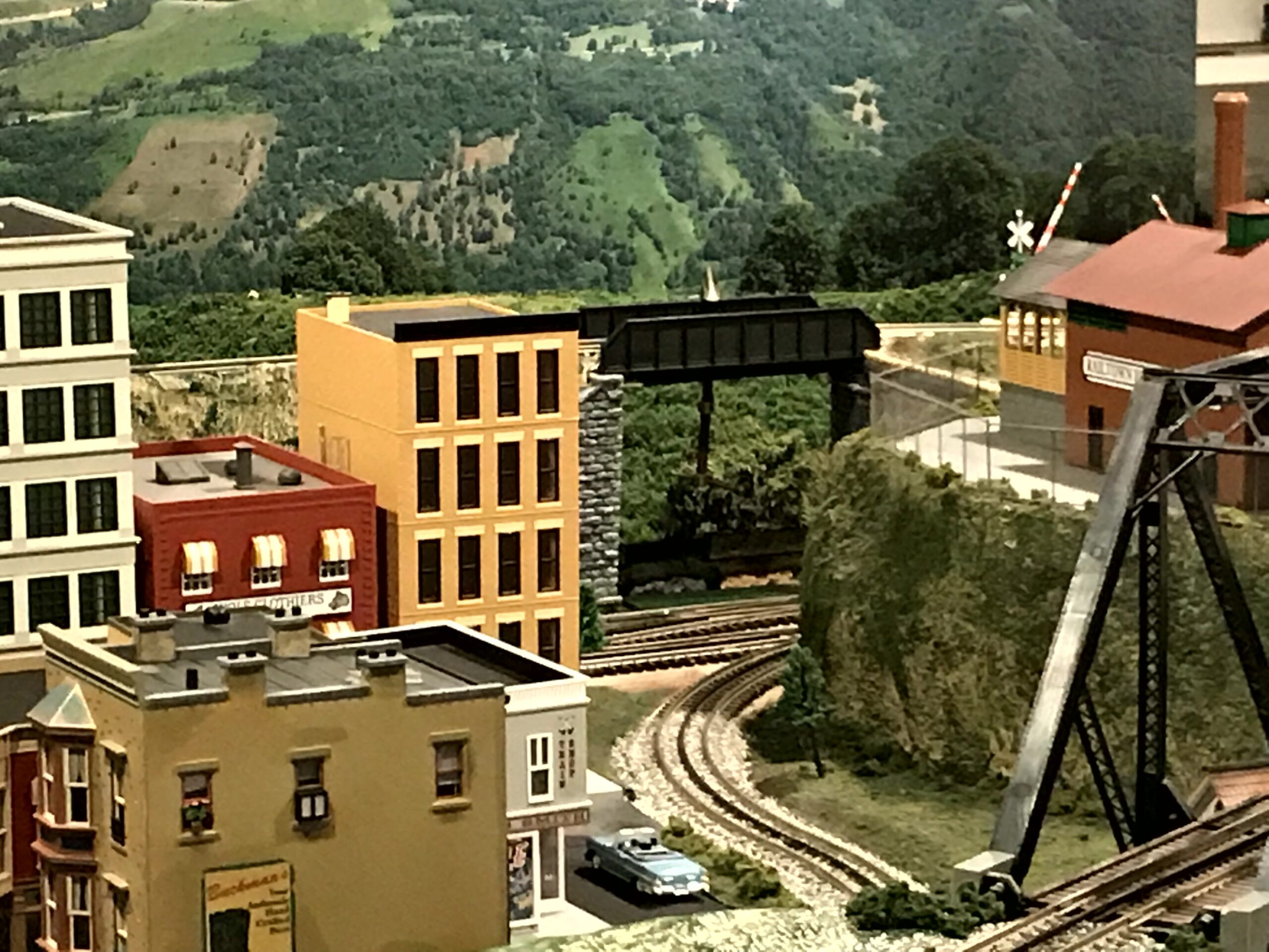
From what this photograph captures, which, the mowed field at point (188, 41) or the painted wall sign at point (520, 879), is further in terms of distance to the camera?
the mowed field at point (188, 41)

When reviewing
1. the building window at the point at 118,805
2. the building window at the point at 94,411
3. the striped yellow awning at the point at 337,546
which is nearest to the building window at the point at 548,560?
the striped yellow awning at the point at 337,546

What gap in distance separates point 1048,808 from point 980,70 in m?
59.8

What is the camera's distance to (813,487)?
2589 inches

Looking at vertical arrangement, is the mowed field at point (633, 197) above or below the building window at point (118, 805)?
above

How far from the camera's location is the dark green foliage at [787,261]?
10038 cm

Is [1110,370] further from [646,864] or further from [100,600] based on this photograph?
[100,600]

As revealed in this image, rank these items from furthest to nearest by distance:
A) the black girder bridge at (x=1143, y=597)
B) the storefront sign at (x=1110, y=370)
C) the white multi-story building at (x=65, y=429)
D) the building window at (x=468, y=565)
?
the storefront sign at (x=1110, y=370), the building window at (x=468, y=565), the white multi-story building at (x=65, y=429), the black girder bridge at (x=1143, y=597)

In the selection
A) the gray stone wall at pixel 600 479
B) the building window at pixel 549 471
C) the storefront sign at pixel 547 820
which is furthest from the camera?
the gray stone wall at pixel 600 479

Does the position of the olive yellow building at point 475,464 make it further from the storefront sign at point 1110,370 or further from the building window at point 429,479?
the storefront sign at point 1110,370

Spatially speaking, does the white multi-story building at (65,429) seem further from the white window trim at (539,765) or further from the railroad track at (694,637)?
the railroad track at (694,637)

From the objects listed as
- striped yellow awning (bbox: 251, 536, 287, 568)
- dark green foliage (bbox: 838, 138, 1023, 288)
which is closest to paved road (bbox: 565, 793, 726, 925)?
striped yellow awning (bbox: 251, 536, 287, 568)

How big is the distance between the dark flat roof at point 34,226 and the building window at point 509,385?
1006 centimetres

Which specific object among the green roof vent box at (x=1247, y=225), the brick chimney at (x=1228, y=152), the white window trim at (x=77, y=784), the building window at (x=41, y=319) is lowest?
the white window trim at (x=77, y=784)

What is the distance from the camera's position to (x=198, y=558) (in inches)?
2116
